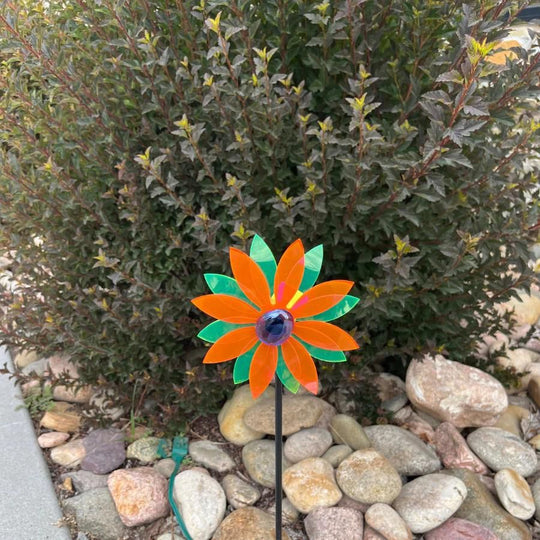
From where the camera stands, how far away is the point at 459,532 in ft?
6.90

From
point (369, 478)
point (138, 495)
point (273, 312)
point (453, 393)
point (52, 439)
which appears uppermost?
point (52, 439)

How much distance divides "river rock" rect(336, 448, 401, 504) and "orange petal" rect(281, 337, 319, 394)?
2.85 feet

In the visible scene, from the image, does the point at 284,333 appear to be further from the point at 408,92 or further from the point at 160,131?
the point at 160,131

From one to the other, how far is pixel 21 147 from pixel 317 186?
1324 mm

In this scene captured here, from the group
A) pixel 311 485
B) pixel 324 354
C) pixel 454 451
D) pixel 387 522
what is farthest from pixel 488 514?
pixel 324 354

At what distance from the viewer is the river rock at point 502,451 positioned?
7.98 feet

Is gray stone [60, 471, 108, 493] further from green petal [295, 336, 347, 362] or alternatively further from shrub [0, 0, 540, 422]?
green petal [295, 336, 347, 362]

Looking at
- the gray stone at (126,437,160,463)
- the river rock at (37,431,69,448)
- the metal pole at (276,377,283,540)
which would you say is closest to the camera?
the metal pole at (276,377,283,540)

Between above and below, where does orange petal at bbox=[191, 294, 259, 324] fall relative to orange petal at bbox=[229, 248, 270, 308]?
below

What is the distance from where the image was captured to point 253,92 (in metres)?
1.84

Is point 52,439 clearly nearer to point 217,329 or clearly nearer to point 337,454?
point 337,454

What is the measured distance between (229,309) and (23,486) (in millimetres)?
1468

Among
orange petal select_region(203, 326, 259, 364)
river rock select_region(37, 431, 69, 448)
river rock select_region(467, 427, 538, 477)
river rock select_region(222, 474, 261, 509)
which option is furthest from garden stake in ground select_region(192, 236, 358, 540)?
river rock select_region(37, 431, 69, 448)

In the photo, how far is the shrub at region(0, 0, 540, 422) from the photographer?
1900 millimetres
